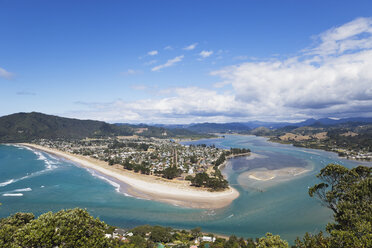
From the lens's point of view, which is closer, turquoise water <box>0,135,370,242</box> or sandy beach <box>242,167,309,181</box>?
turquoise water <box>0,135,370,242</box>

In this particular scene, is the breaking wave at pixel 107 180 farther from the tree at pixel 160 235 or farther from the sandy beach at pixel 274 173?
the sandy beach at pixel 274 173

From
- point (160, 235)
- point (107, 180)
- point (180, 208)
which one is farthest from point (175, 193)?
point (107, 180)

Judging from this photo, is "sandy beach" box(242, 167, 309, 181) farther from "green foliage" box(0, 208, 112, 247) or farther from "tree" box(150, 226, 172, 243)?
"green foliage" box(0, 208, 112, 247)

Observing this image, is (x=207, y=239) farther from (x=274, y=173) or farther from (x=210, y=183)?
(x=274, y=173)

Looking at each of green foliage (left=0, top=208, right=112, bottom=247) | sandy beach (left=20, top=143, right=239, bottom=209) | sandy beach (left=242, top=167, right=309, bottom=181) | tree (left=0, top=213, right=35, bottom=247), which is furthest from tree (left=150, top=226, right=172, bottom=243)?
sandy beach (left=242, top=167, right=309, bottom=181)

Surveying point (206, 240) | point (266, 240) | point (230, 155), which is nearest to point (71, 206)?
point (206, 240)

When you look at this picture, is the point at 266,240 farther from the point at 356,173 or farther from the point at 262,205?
the point at 262,205
